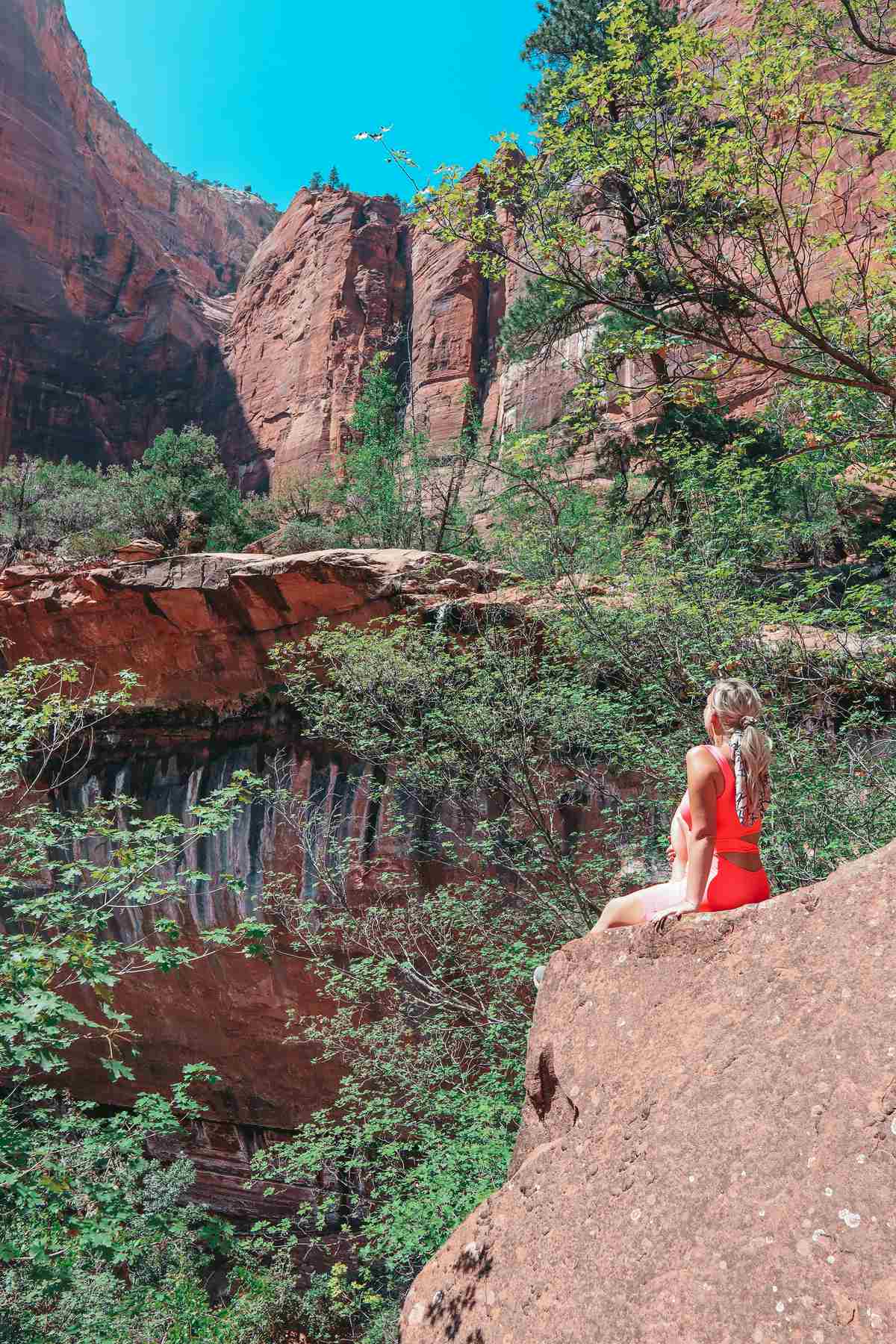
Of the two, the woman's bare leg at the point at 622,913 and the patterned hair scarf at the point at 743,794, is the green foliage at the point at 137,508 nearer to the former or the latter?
the woman's bare leg at the point at 622,913

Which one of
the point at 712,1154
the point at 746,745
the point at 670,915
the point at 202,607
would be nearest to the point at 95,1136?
the point at 670,915

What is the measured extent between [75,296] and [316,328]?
12.2m

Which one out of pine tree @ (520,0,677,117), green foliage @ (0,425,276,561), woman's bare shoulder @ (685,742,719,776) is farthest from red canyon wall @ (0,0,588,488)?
woman's bare shoulder @ (685,742,719,776)

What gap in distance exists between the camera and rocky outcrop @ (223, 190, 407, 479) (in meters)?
28.6

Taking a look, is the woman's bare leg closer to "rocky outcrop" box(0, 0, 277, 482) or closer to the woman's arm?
the woman's arm

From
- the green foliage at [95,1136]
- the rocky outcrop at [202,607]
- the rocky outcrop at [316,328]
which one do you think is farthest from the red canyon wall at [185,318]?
the green foliage at [95,1136]

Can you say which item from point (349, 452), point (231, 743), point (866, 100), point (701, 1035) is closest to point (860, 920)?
point (701, 1035)

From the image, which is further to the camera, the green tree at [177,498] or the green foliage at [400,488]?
the green tree at [177,498]

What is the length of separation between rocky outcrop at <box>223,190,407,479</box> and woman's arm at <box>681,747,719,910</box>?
86.4ft

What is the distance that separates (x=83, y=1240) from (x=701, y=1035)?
4909mm

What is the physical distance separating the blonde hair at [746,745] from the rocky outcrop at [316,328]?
26.2 meters

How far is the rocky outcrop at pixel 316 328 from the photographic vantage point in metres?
28.6

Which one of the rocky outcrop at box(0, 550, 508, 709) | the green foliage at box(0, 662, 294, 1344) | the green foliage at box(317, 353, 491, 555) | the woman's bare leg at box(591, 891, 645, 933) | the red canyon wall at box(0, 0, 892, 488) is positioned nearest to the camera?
the woman's bare leg at box(591, 891, 645, 933)

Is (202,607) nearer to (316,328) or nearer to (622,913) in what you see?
(622,913)
